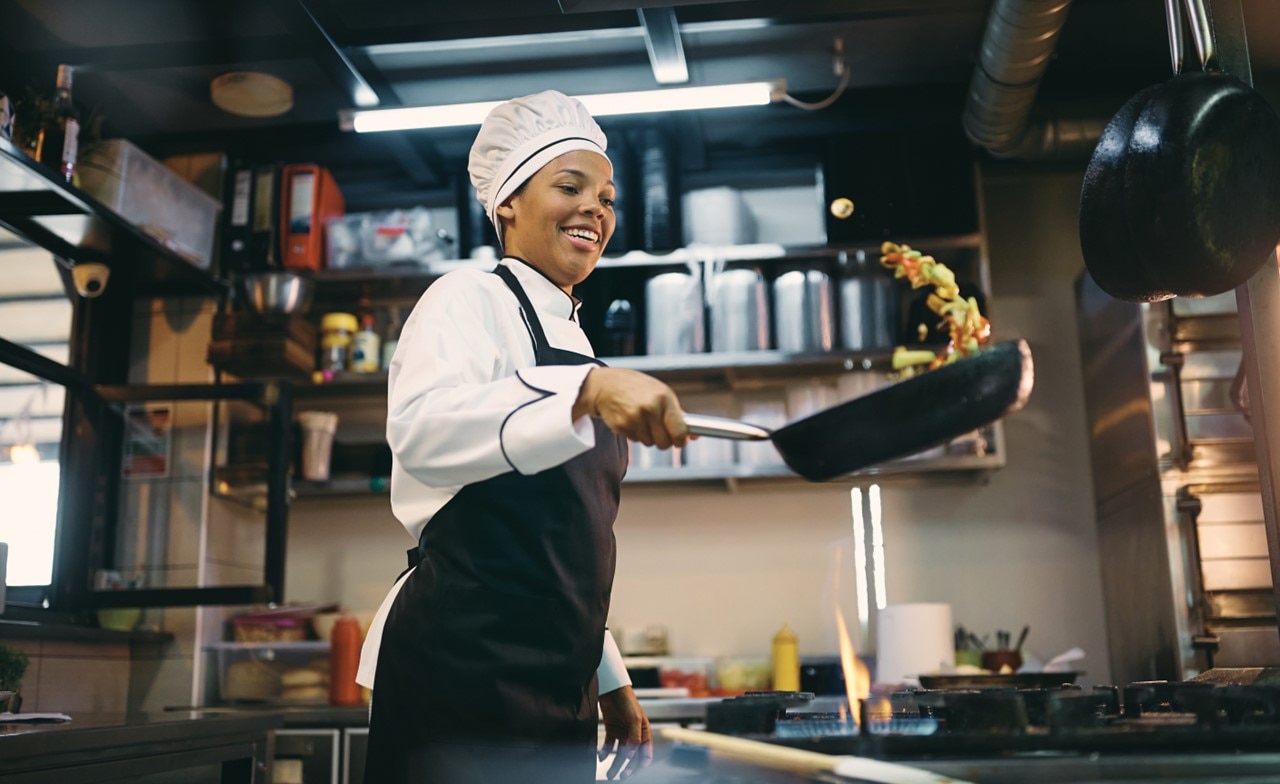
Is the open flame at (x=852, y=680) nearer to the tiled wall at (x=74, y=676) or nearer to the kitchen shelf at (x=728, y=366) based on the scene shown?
the kitchen shelf at (x=728, y=366)

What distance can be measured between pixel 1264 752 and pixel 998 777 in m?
0.24

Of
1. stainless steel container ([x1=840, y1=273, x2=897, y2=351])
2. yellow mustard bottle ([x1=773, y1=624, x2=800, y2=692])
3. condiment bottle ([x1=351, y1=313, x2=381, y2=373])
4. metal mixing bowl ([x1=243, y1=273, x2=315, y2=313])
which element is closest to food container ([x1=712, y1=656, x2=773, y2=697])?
yellow mustard bottle ([x1=773, y1=624, x2=800, y2=692])

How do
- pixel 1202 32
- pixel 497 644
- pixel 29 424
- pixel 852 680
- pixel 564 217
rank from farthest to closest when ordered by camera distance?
pixel 29 424, pixel 1202 32, pixel 564 217, pixel 497 644, pixel 852 680

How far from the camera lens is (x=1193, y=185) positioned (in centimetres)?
163

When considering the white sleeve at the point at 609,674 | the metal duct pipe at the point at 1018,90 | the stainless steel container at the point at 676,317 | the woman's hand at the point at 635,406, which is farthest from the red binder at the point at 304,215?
the woman's hand at the point at 635,406

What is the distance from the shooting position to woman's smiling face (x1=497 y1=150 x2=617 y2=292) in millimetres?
1605

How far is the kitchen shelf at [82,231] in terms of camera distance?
3.03 metres

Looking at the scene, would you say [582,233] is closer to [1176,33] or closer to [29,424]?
[1176,33]

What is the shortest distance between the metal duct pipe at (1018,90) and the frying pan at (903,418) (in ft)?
6.87

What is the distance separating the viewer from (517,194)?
5.40 feet

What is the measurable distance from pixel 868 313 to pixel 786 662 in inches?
43.4

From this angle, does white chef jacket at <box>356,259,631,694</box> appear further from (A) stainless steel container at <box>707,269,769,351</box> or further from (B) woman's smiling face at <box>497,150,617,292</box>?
(A) stainless steel container at <box>707,269,769,351</box>

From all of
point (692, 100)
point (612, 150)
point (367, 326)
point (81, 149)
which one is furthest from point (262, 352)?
point (692, 100)

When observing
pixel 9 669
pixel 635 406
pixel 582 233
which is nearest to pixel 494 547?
pixel 635 406
